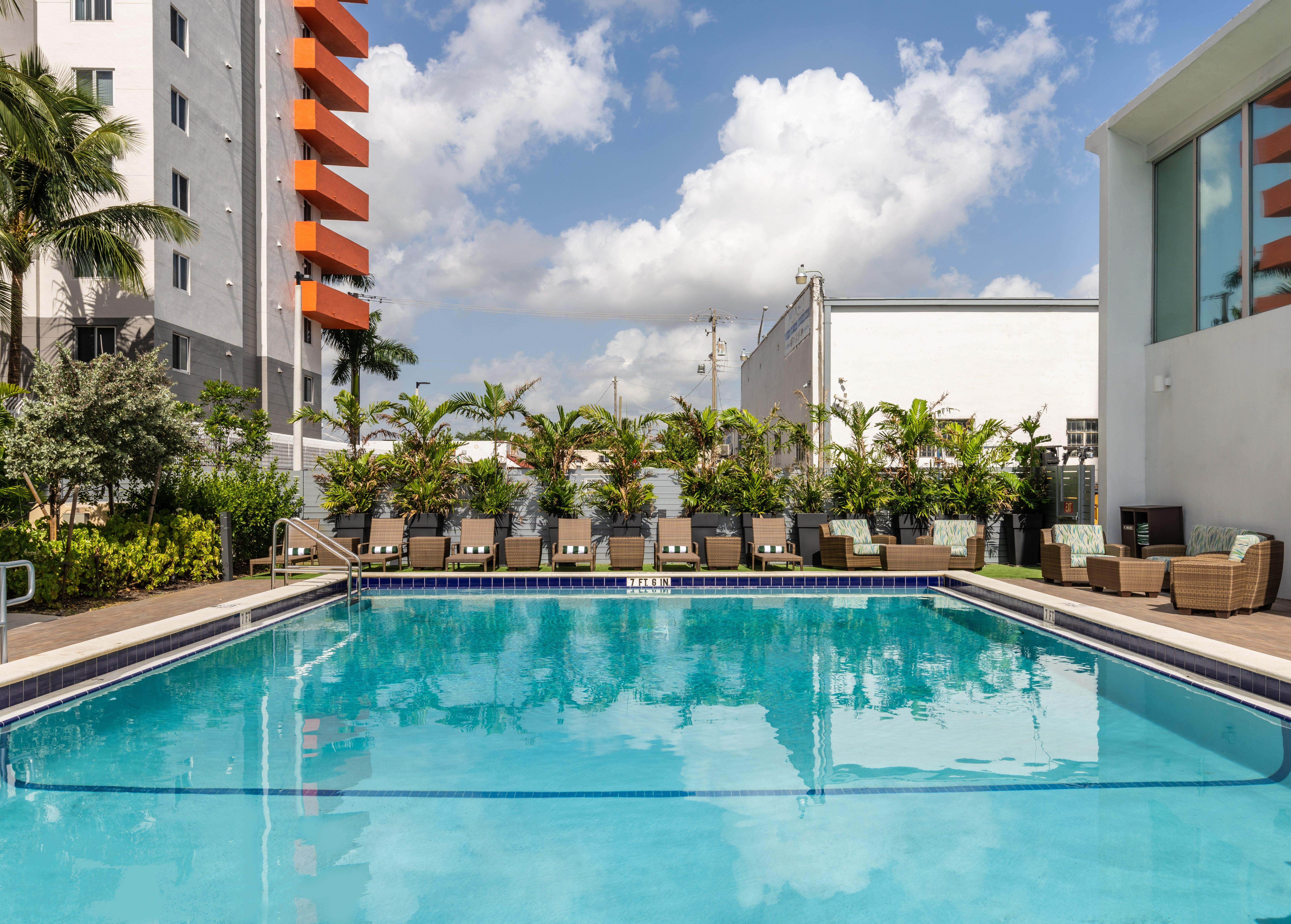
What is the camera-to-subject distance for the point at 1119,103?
479 inches

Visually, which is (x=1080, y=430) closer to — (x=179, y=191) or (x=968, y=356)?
(x=968, y=356)

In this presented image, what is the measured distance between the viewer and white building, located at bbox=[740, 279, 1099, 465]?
68.0 feet

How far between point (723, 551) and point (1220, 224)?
27.0 feet

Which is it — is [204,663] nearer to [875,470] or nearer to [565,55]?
Result: [875,470]

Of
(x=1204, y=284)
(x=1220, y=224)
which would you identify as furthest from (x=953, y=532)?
(x=1220, y=224)

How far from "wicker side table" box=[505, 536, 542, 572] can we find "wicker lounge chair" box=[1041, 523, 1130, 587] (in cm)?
755

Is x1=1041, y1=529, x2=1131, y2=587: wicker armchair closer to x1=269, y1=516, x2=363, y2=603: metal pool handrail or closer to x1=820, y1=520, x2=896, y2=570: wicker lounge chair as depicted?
x1=820, y1=520, x2=896, y2=570: wicker lounge chair

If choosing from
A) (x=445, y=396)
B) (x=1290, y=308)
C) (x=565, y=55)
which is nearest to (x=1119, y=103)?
(x=1290, y=308)

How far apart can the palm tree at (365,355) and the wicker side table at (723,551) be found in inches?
803

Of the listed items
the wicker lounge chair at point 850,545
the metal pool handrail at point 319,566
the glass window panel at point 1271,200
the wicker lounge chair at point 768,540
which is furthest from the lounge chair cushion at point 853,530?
the metal pool handrail at point 319,566

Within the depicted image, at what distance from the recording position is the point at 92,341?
16.9 meters

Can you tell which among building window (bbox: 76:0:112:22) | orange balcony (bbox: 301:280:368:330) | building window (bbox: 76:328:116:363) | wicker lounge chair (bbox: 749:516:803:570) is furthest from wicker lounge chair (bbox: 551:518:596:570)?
building window (bbox: 76:0:112:22)

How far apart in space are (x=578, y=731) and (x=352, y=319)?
23656 millimetres

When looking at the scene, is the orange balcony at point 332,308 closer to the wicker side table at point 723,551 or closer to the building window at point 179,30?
the building window at point 179,30
